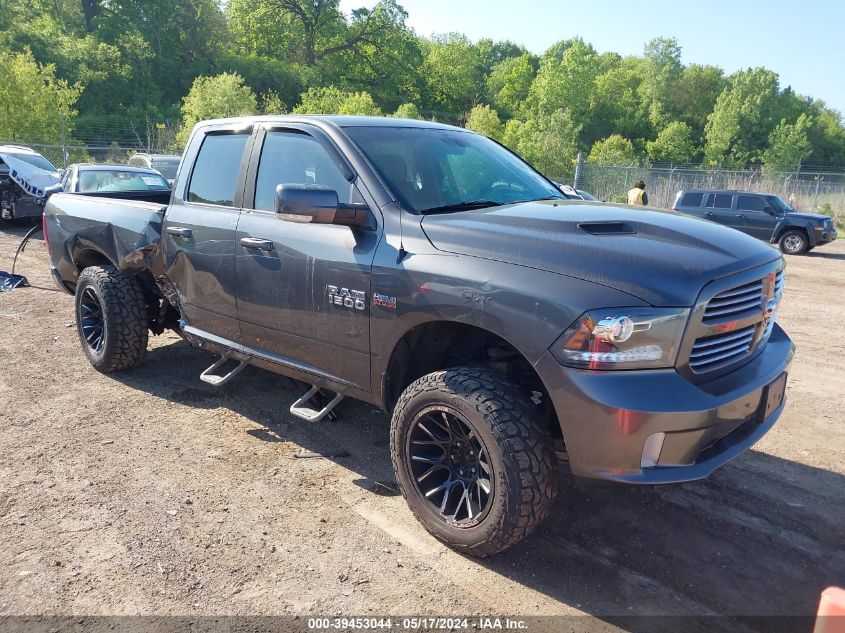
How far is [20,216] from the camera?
1425 cm

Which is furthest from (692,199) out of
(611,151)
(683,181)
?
(611,151)

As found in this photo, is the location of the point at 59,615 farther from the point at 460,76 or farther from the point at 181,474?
the point at 460,76

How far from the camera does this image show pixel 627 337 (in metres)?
2.51

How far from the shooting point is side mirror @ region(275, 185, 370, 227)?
3139mm

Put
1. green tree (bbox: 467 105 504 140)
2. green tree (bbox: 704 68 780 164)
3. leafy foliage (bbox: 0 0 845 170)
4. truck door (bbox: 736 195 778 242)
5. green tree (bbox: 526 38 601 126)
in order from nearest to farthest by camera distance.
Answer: truck door (bbox: 736 195 778 242), green tree (bbox: 467 105 504 140), leafy foliage (bbox: 0 0 845 170), green tree (bbox: 704 68 780 164), green tree (bbox: 526 38 601 126)

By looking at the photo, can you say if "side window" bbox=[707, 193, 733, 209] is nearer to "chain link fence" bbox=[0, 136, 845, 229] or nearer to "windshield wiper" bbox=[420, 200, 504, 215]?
"chain link fence" bbox=[0, 136, 845, 229]

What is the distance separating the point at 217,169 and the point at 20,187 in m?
12.2

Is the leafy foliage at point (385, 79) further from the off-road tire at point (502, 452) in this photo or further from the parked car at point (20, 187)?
the off-road tire at point (502, 452)

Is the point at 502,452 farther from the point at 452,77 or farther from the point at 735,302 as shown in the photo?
the point at 452,77

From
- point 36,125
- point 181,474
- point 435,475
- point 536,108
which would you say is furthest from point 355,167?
point 536,108

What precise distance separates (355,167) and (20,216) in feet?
44.9

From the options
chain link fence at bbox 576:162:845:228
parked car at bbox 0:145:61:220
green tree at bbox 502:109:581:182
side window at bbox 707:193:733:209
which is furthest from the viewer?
green tree at bbox 502:109:581:182

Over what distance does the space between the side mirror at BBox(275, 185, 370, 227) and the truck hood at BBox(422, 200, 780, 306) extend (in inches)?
17.2

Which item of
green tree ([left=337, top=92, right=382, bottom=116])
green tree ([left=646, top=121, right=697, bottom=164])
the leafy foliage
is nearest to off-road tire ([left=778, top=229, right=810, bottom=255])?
green tree ([left=337, top=92, right=382, bottom=116])
